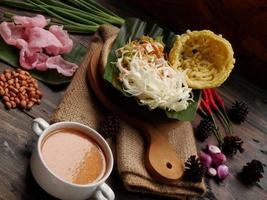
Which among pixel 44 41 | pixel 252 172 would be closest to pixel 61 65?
pixel 44 41

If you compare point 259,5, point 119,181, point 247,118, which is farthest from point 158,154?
point 259,5

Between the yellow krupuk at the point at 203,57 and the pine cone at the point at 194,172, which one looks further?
the yellow krupuk at the point at 203,57

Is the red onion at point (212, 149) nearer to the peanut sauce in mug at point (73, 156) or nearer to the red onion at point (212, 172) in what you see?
the red onion at point (212, 172)

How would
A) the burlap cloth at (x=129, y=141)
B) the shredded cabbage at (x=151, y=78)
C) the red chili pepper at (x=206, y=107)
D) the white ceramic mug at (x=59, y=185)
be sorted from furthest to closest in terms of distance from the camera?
the red chili pepper at (x=206, y=107), the shredded cabbage at (x=151, y=78), the burlap cloth at (x=129, y=141), the white ceramic mug at (x=59, y=185)

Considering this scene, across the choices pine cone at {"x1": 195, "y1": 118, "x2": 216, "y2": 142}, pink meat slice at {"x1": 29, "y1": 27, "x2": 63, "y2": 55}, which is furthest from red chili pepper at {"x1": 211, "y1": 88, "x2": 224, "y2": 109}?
pink meat slice at {"x1": 29, "y1": 27, "x2": 63, "y2": 55}

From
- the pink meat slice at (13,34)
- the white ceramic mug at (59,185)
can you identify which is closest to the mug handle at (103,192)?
the white ceramic mug at (59,185)

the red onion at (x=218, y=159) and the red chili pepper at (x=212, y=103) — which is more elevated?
the red chili pepper at (x=212, y=103)

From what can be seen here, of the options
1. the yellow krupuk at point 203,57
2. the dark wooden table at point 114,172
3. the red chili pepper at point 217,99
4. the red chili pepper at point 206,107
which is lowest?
the dark wooden table at point 114,172

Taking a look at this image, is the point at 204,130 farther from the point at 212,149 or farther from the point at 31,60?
the point at 31,60

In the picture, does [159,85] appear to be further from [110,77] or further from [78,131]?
[78,131]
